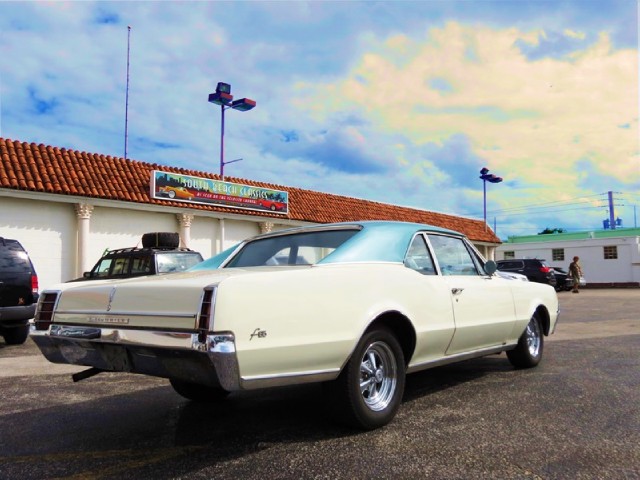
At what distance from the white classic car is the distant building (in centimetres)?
3803

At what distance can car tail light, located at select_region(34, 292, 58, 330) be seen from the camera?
3.96 m

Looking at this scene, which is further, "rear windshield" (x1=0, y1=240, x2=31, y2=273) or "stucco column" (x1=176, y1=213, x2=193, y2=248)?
"stucco column" (x1=176, y1=213, x2=193, y2=248)

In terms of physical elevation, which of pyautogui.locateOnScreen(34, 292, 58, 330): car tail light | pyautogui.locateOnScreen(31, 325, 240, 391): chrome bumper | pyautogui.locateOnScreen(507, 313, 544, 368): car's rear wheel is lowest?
pyautogui.locateOnScreen(507, 313, 544, 368): car's rear wheel

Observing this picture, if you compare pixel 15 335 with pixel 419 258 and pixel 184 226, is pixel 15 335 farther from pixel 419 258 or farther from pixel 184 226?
pixel 419 258

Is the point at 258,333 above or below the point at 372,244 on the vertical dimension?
below

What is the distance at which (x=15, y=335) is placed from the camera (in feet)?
31.3

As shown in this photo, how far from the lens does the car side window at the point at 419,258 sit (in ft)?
15.2

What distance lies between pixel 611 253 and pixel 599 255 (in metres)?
0.78

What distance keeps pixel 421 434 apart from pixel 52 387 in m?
4.00

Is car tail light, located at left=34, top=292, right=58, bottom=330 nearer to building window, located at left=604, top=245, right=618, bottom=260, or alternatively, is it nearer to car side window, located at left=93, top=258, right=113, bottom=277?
car side window, located at left=93, top=258, right=113, bottom=277

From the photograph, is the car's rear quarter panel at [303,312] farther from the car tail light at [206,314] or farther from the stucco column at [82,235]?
the stucco column at [82,235]

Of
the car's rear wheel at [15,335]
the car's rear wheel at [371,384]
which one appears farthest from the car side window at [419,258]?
the car's rear wheel at [15,335]

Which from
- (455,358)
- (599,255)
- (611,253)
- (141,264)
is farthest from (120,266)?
(611,253)

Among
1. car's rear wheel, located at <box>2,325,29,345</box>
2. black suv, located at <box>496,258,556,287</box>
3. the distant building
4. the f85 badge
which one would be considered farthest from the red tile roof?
the distant building
